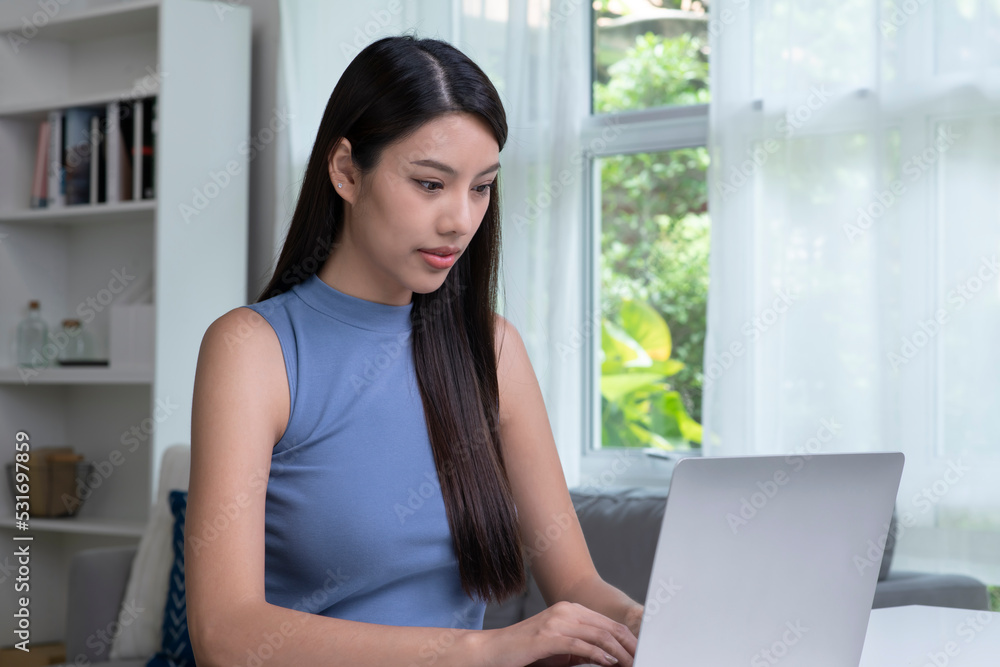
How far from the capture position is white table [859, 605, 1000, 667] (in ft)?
3.41

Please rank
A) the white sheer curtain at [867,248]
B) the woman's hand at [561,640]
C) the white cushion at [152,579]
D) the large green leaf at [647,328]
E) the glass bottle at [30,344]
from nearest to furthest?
the woman's hand at [561,640]
the white sheer curtain at [867,248]
the white cushion at [152,579]
the large green leaf at [647,328]
the glass bottle at [30,344]

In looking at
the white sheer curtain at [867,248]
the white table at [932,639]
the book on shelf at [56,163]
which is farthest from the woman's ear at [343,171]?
the book on shelf at [56,163]

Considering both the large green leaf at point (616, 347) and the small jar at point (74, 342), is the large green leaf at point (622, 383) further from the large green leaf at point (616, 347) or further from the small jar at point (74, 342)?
the small jar at point (74, 342)

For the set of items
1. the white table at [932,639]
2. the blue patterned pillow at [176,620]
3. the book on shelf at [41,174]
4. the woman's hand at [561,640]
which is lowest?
the blue patterned pillow at [176,620]

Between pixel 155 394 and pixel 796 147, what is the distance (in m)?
1.97

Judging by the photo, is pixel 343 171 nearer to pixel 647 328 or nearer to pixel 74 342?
pixel 647 328

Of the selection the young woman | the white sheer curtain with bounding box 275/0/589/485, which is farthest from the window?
the young woman

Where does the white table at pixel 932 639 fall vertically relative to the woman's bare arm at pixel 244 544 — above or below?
below

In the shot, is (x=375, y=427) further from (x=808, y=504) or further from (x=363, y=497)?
(x=808, y=504)

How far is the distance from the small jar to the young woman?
2521 millimetres

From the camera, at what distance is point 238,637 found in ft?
2.97

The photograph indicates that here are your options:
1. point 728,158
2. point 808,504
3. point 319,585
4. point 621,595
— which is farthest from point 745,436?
point 808,504

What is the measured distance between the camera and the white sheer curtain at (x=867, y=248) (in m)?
2.09

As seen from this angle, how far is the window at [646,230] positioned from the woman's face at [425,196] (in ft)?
5.91
